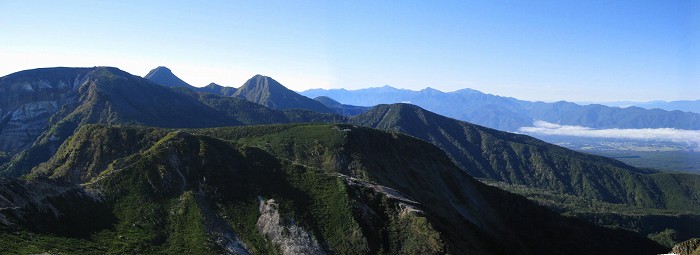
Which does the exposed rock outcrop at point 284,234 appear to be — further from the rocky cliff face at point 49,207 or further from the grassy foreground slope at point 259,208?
the rocky cliff face at point 49,207

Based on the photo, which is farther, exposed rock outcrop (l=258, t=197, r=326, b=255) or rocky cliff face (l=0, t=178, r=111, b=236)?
exposed rock outcrop (l=258, t=197, r=326, b=255)

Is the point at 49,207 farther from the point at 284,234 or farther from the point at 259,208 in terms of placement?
the point at 284,234

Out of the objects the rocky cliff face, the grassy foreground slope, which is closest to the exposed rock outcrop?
the grassy foreground slope

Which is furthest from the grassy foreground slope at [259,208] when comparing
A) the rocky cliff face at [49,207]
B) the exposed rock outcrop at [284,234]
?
the rocky cliff face at [49,207]

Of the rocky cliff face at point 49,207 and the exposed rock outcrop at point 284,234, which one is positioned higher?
the rocky cliff face at point 49,207

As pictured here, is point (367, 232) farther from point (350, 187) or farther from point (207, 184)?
point (207, 184)

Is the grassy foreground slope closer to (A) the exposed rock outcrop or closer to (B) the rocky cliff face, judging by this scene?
(A) the exposed rock outcrop

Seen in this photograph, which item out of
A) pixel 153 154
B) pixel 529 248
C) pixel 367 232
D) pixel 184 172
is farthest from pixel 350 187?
pixel 529 248

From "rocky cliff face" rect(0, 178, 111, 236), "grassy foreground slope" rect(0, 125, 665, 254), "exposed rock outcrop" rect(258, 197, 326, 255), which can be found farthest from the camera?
"exposed rock outcrop" rect(258, 197, 326, 255)

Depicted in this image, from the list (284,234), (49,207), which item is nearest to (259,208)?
(284,234)

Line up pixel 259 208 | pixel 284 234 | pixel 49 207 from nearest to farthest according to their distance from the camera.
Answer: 1. pixel 49 207
2. pixel 284 234
3. pixel 259 208

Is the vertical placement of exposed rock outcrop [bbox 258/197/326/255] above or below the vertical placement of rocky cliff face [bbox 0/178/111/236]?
below
